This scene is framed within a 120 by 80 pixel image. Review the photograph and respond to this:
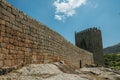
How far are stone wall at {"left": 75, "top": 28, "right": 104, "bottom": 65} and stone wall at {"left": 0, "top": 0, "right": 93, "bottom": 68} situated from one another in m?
23.6

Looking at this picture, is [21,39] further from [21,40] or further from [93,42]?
[93,42]

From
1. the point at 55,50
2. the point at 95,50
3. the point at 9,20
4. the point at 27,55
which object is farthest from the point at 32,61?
the point at 95,50

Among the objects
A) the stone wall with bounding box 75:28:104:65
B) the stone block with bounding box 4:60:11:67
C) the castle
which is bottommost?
the stone block with bounding box 4:60:11:67

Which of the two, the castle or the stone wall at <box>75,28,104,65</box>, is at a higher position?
the stone wall at <box>75,28,104,65</box>

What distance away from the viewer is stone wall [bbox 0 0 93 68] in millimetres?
5762

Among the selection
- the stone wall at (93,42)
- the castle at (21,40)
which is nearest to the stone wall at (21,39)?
the castle at (21,40)

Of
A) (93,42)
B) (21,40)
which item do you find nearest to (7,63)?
(21,40)

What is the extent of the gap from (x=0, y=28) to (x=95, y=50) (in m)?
28.1

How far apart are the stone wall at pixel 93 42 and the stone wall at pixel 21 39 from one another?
23.6 m

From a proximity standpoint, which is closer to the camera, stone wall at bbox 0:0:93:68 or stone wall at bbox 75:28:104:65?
stone wall at bbox 0:0:93:68

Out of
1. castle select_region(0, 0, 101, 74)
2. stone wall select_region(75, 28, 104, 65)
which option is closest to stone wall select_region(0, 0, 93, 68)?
castle select_region(0, 0, 101, 74)

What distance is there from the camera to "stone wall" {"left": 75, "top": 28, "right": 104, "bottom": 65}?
107 feet

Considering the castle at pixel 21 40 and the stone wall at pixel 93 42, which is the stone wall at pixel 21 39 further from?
the stone wall at pixel 93 42

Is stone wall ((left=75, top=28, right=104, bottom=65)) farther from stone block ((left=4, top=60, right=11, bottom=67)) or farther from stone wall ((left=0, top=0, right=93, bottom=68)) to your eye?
stone block ((left=4, top=60, right=11, bottom=67))
